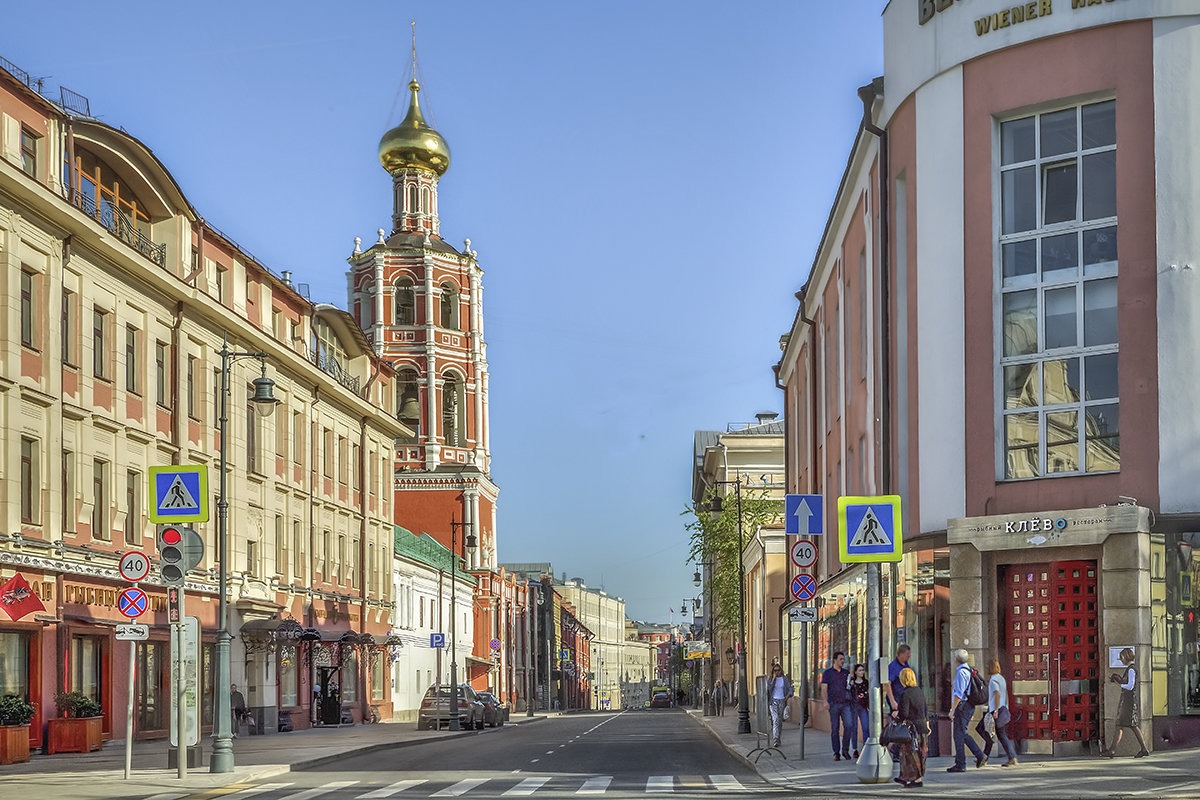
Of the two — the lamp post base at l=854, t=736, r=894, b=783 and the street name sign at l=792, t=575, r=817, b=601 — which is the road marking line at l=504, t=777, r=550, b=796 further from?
the street name sign at l=792, t=575, r=817, b=601

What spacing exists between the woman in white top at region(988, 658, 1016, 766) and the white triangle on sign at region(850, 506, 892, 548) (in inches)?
139

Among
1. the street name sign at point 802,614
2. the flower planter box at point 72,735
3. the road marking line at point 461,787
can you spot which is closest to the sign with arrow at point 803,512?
the street name sign at point 802,614

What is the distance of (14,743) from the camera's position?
27.7 metres

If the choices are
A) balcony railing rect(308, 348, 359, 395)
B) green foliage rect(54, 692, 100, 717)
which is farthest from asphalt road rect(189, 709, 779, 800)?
balcony railing rect(308, 348, 359, 395)

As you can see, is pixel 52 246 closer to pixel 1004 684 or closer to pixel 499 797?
pixel 499 797

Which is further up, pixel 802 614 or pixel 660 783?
pixel 802 614

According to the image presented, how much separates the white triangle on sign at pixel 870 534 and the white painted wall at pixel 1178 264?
18.5 ft

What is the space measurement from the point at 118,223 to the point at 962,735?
960 inches

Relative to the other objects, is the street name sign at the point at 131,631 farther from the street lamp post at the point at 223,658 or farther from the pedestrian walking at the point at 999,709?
the pedestrian walking at the point at 999,709

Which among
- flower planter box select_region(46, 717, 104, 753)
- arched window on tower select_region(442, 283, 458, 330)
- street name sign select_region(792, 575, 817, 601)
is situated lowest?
flower planter box select_region(46, 717, 104, 753)

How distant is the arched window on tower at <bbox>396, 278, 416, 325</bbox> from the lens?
83.4m

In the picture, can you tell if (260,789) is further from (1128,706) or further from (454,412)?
(454,412)

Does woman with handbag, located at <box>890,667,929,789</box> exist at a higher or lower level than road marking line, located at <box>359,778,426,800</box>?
higher

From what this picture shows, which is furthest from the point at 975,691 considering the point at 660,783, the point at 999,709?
the point at 660,783
